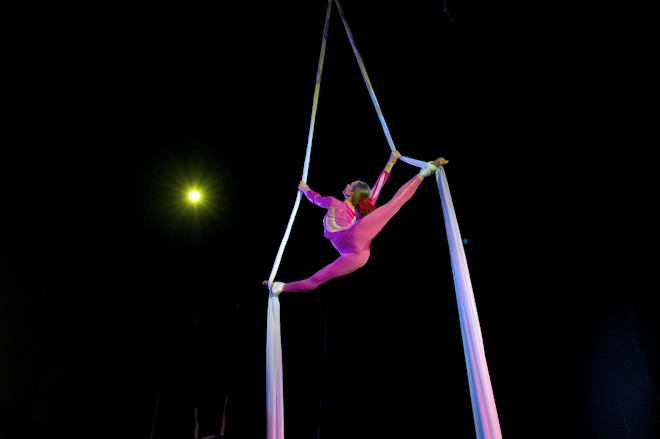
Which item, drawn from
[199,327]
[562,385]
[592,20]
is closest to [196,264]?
[199,327]

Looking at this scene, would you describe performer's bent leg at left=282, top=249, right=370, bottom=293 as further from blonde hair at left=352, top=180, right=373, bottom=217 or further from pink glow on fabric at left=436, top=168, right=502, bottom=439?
pink glow on fabric at left=436, top=168, right=502, bottom=439

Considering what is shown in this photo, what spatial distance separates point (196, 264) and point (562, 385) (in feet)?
13.3

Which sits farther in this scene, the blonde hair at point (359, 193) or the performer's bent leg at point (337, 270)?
the blonde hair at point (359, 193)

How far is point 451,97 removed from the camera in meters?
3.61

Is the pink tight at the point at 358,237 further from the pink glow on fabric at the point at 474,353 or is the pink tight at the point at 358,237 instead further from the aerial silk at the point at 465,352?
the pink glow on fabric at the point at 474,353

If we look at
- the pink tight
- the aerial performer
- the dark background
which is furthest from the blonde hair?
the dark background

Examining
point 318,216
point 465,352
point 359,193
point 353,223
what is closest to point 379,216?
point 353,223

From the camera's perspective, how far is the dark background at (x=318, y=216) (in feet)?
9.01

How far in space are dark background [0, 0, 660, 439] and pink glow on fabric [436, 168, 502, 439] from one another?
3.04ft

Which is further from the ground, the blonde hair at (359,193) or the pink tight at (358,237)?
the blonde hair at (359,193)

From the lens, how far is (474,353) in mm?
2094

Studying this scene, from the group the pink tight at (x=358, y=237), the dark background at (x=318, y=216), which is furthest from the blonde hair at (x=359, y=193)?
the dark background at (x=318, y=216)

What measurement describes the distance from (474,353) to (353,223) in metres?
1.39

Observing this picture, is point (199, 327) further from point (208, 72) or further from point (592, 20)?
point (592, 20)
